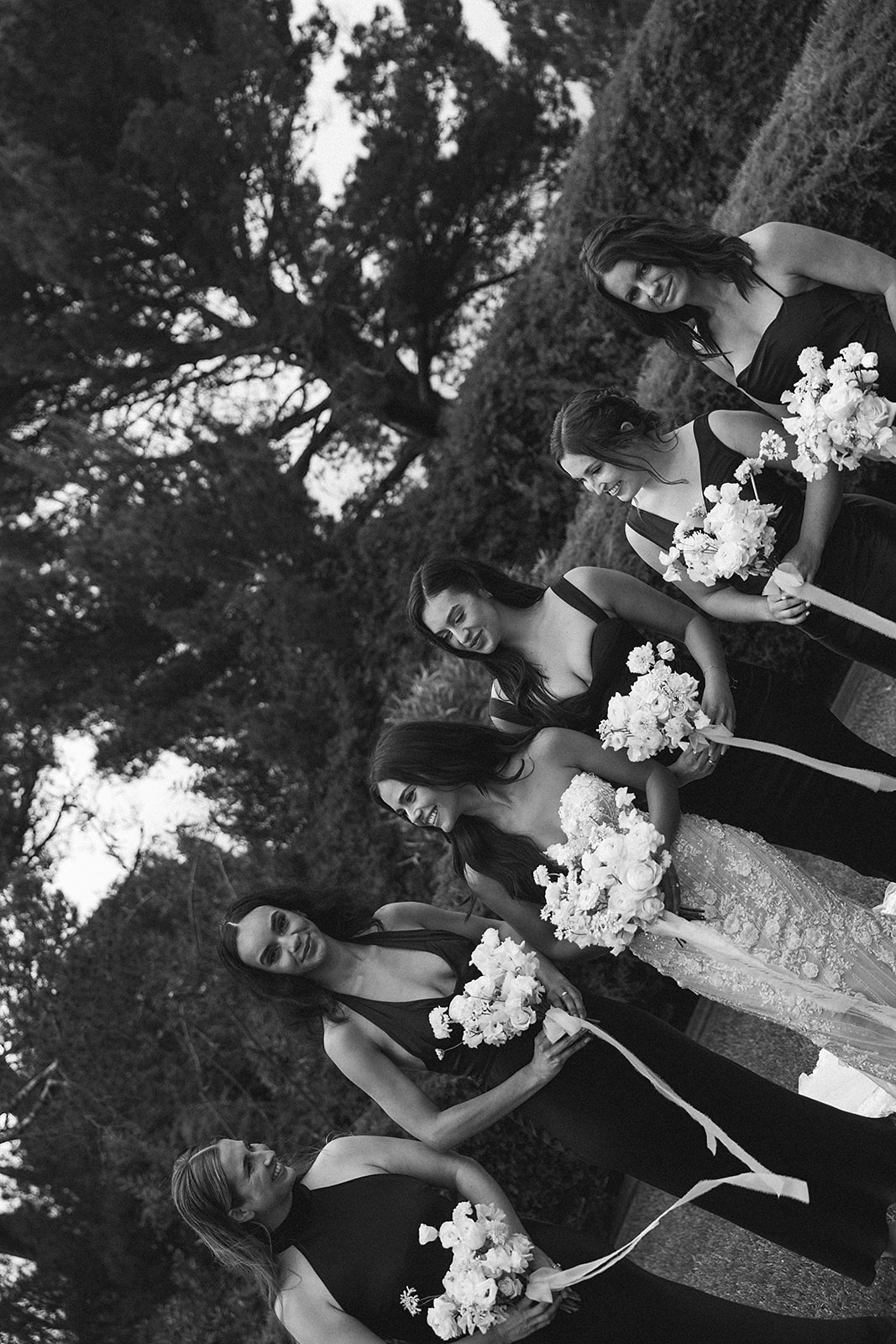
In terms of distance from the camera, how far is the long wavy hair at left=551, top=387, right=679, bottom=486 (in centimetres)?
315

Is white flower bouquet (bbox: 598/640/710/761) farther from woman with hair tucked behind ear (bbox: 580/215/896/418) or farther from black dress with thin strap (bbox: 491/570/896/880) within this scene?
woman with hair tucked behind ear (bbox: 580/215/896/418)

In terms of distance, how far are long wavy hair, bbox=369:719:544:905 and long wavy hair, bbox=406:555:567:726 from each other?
9.7 inches

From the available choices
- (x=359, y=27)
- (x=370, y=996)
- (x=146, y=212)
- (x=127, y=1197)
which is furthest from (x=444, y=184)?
(x=370, y=996)

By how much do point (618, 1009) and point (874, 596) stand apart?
4.23 feet

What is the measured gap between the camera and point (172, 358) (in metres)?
11.5

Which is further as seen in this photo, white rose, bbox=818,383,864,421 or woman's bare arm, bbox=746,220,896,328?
woman's bare arm, bbox=746,220,896,328

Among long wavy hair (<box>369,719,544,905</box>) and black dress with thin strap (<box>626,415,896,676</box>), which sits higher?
black dress with thin strap (<box>626,415,896,676</box>)

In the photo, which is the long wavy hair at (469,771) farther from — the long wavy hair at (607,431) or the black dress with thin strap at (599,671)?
the long wavy hair at (607,431)

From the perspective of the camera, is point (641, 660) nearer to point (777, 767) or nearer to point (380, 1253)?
point (777, 767)

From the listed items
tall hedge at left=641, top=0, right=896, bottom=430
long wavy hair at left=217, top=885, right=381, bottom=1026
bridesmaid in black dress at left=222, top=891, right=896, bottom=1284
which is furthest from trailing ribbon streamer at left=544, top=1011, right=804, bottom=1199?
tall hedge at left=641, top=0, right=896, bottom=430

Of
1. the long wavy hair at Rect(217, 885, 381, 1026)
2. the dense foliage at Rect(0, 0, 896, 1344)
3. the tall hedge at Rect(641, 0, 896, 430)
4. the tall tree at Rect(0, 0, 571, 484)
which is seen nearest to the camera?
the long wavy hair at Rect(217, 885, 381, 1026)

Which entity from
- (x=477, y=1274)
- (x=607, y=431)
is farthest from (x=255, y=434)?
(x=477, y=1274)

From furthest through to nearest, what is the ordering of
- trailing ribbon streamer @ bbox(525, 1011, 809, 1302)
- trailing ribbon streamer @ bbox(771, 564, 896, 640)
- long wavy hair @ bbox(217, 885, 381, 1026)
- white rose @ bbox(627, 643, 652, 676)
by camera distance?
long wavy hair @ bbox(217, 885, 381, 1026)
white rose @ bbox(627, 643, 652, 676)
trailing ribbon streamer @ bbox(771, 564, 896, 640)
trailing ribbon streamer @ bbox(525, 1011, 809, 1302)

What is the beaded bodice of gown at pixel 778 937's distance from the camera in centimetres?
297
